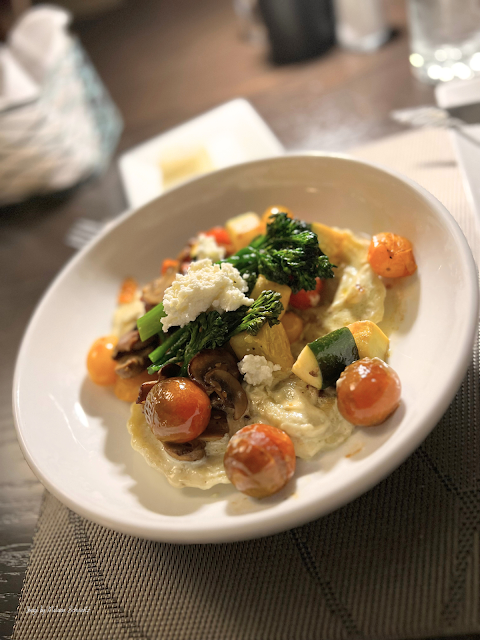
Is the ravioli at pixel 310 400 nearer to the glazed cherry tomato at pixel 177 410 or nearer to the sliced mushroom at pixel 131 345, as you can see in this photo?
the glazed cherry tomato at pixel 177 410

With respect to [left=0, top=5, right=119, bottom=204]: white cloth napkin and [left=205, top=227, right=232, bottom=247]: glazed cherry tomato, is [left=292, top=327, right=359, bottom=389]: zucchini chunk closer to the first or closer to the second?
[left=205, top=227, right=232, bottom=247]: glazed cherry tomato

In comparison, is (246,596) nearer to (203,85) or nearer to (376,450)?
(376,450)

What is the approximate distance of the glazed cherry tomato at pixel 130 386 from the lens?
186 cm

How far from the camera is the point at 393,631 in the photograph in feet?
3.76

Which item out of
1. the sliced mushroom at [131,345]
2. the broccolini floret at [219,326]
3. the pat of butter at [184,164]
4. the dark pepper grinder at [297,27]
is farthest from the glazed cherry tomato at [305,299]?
the dark pepper grinder at [297,27]

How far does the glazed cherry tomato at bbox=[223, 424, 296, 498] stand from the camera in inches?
51.2

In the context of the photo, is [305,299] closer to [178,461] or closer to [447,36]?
[178,461]

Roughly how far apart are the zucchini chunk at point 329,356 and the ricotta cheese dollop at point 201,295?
30 cm

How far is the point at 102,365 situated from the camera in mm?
1933

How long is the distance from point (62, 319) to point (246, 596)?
1.32 metres

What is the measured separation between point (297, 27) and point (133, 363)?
312cm

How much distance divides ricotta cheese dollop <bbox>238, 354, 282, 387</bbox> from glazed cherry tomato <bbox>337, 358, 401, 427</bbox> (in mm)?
256

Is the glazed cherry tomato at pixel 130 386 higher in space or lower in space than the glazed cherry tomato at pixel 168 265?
lower

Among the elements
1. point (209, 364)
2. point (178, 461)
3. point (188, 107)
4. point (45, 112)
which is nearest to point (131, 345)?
point (209, 364)
